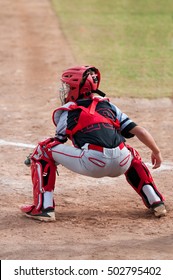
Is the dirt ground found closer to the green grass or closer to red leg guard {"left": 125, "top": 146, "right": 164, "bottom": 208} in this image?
red leg guard {"left": 125, "top": 146, "right": 164, "bottom": 208}

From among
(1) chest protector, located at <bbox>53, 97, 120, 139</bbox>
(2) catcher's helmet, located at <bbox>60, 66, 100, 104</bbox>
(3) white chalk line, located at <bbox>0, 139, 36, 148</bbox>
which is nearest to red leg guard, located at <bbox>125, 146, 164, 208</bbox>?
Answer: (1) chest protector, located at <bbox>53, 97, 120, 139</bbox>

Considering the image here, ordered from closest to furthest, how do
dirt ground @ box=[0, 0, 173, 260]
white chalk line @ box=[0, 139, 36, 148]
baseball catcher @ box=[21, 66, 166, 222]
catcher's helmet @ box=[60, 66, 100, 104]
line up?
1. dirt ground @ box=[0, 0, 173, 260]
2. baseball catcher @ box=[21, 66, 166, 222]
3. catcher's helmet @ box=[60, 66, 100, 104]
4. white chalk line @ box=[0, 139, 36, 148]

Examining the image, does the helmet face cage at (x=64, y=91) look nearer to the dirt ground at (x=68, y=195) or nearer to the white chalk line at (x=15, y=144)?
the dirt ground at (x=68, y=195)

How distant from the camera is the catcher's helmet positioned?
8.60m

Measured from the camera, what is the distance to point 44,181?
8648 mm

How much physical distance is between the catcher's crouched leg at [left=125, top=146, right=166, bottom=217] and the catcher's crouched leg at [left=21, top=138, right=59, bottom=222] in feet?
2.81

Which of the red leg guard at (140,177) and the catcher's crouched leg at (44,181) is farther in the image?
the red leg guard at (140,177)

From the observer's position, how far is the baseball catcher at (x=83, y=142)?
8.47 m

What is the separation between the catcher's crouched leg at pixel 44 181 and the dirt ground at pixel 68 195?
0.40ft

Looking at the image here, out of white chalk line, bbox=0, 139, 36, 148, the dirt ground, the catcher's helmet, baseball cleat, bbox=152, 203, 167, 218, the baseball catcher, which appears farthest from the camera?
white chalk line, bbox=0, 139, 36, 148

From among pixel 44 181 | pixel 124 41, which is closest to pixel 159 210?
pixel 44 181

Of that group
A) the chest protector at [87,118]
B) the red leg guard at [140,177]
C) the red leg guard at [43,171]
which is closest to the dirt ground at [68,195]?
the red leg guard at [140,177]

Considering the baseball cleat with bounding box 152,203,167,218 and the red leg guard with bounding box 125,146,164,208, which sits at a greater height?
the red leg guard with bounding box 125,146,164,208

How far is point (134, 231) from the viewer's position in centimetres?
835
